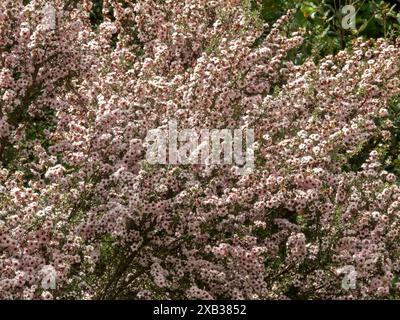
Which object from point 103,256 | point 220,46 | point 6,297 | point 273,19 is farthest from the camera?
point 273,19

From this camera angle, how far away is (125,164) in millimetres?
5188

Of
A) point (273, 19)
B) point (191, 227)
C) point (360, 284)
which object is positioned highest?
point (273, 19)

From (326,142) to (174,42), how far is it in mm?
1672

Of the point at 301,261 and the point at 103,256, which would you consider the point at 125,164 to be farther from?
the point at 301,261

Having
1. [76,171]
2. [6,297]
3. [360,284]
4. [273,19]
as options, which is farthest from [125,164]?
[273,19]

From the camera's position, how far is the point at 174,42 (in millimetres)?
6504

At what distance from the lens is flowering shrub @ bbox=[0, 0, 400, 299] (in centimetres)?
491

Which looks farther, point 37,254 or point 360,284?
point 360,284

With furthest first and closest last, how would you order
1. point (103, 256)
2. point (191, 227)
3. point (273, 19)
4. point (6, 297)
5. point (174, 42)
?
point (273, 19) < point (174, 42) < point (103, 256) < point (191, 227) < point (6, 297)

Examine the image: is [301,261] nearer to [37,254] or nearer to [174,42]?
[37,254]

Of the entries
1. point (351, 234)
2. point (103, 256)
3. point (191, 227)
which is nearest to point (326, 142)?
point (351, 234)

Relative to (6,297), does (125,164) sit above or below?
above

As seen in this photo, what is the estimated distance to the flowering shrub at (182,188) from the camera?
193 inches

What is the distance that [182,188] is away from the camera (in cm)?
504
